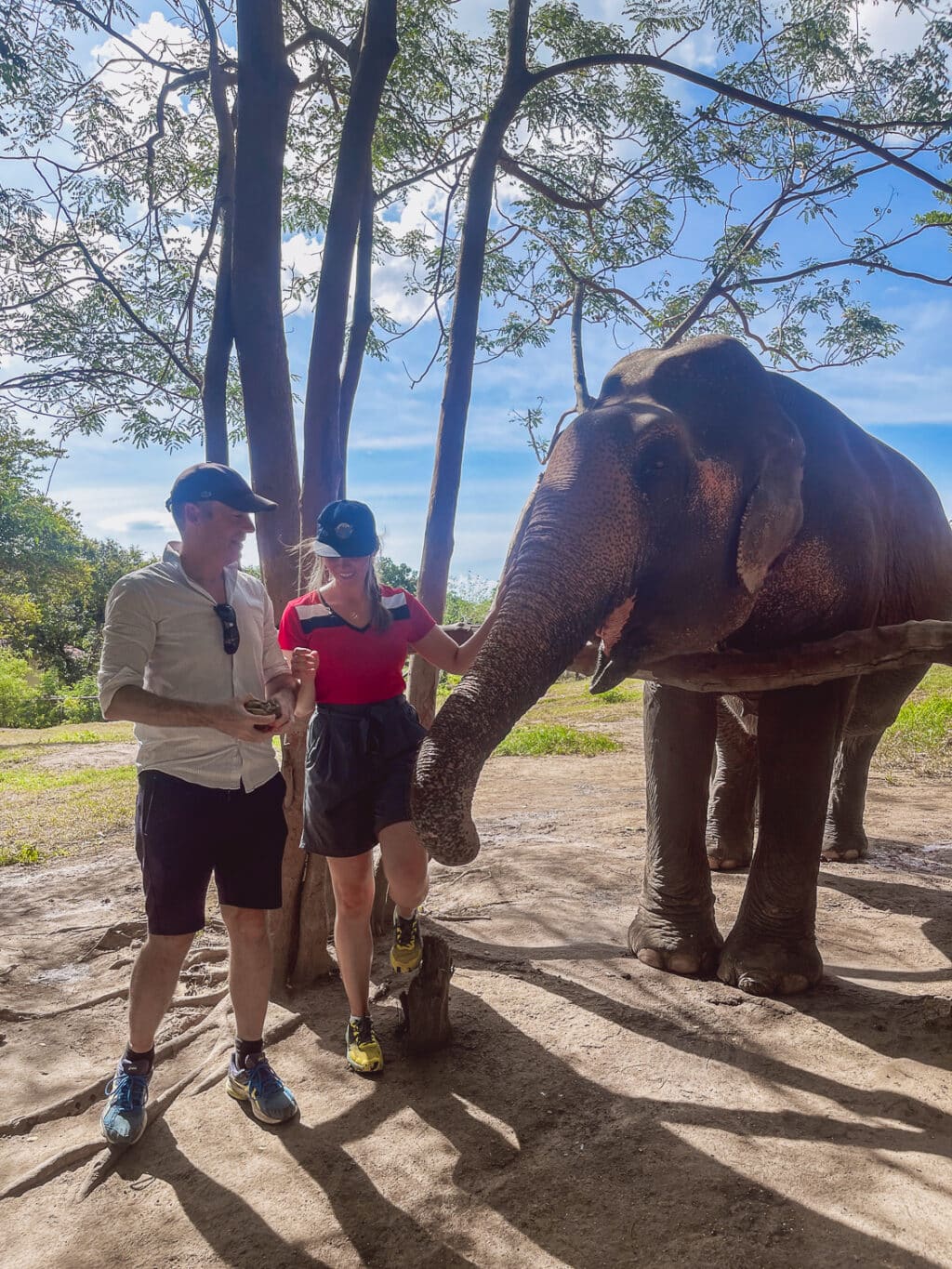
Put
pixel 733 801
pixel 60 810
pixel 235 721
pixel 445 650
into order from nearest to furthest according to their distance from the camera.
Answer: pixel 235 721
pixel 445 650
pixel 733 801
pixel 60 810

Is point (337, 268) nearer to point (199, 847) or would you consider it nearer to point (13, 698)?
point (199, 847)

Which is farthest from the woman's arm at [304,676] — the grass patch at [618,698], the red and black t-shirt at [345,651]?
the grass patch at [618,698]

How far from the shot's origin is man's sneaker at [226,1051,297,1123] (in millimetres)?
3070

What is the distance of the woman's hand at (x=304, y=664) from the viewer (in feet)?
10.6

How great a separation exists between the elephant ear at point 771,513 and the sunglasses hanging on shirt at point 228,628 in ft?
6.34

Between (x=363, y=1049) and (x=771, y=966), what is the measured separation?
1864mm

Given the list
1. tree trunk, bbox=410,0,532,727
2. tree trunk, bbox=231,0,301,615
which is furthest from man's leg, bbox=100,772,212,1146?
tree trunk, bbox=410,0,532,727

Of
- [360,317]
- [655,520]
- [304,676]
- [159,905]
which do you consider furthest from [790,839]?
[360,317]

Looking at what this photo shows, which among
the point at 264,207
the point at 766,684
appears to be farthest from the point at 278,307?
the point at 766,684

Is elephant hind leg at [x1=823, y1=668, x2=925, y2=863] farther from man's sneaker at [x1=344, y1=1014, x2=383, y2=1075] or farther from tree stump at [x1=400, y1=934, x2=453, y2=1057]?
man's sneaker at [x1=344, y1=1014, x2=383, y2=1075]

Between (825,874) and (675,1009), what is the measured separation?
2765 millimetres

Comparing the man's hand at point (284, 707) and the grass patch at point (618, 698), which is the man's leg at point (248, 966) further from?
the grass patch at point (618, 698)

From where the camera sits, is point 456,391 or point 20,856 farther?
point 20,856

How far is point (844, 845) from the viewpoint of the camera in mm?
6613
